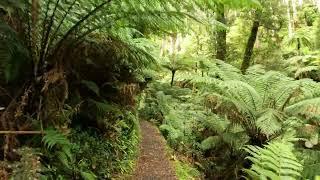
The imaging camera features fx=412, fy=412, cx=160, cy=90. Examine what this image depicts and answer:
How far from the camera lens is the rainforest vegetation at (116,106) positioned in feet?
10.3

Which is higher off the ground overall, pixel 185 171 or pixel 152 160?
pixel 152 160

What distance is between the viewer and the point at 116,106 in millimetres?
4379

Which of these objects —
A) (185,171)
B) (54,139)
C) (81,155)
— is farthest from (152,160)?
(54,139)

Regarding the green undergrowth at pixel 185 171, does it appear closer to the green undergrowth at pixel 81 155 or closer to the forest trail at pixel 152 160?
the forest trail at pixel 152 160

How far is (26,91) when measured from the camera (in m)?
3.26

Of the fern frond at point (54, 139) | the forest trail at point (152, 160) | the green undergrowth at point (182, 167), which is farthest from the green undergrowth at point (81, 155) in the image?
the green undergrowth at point (182, 167)

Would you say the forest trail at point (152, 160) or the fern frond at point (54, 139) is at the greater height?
the fern frond at point (54, 139)

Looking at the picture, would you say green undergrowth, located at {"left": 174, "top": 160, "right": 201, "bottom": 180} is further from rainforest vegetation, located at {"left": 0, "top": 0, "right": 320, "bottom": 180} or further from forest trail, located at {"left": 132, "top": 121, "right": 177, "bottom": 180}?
forest trail, located at {"left": 132, "top": 121, "right": 177, "bottom": 180}

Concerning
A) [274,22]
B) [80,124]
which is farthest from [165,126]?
[274,22]

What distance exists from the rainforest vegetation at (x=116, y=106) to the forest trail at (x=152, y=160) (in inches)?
2.0

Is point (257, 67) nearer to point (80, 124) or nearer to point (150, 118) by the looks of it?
point (150, 118)

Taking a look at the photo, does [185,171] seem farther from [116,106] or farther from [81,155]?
[81,155]

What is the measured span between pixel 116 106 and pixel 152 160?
1306 millimetres

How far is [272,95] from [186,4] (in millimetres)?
3286
